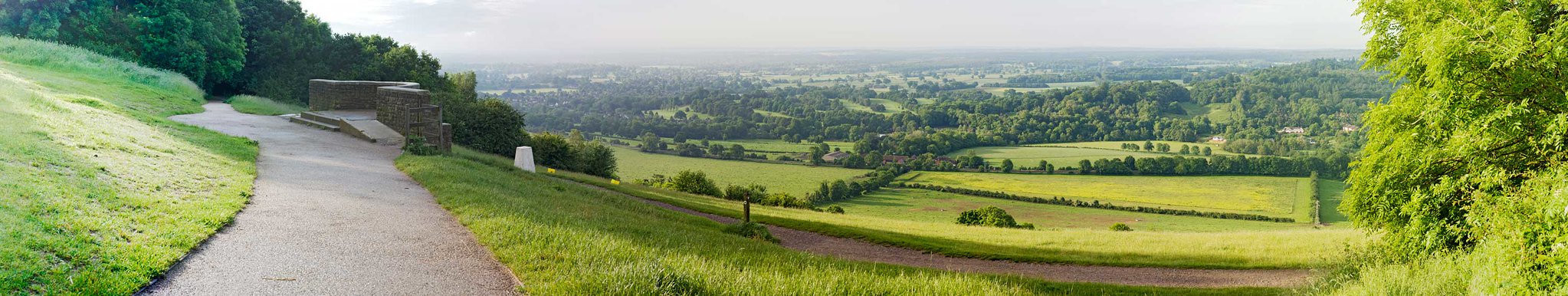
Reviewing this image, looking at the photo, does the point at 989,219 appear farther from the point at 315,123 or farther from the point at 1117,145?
the point at 1117,145

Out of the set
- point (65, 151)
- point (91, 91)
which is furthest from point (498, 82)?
point (65, 151)

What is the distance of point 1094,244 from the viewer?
1579 centimetres

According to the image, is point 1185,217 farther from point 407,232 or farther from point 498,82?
point 498,82

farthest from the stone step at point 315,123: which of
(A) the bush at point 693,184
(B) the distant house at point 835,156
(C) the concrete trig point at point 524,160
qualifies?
(B) the distant house at point 835,156

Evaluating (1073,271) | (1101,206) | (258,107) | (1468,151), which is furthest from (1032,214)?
(1468,151)

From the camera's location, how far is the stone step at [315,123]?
65.2 ft

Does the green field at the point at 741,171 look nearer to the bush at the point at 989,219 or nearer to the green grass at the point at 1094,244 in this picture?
the bush at the point at 989,219

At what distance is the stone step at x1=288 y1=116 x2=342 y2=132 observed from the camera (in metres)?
19.9

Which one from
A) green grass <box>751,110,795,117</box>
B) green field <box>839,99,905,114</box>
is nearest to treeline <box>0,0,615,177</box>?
green grass <box>751,110,795,117</box>

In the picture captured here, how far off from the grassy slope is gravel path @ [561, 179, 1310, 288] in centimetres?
108

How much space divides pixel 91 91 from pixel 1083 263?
21184 millimetres

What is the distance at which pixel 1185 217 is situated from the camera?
173 ft

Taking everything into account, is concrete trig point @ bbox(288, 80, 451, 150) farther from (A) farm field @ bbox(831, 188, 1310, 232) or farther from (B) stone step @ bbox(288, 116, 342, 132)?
(A) farm field @ bbox(831, 188, 1310, 232)

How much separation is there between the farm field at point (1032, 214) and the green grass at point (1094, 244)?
81.0ft
